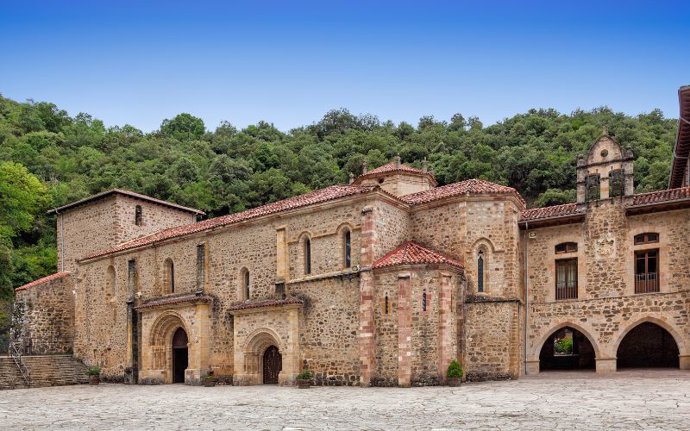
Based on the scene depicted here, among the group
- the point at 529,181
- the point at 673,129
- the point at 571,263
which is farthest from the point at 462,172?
the point at 571,263

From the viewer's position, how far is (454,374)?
21.6m

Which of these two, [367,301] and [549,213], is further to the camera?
[549,213]

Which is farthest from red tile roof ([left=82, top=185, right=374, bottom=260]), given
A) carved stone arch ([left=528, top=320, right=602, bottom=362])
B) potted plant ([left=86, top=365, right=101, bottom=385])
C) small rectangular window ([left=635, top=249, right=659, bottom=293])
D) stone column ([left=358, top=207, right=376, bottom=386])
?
small rectangular window ([left=635, top=249, right=659, bottom=293])

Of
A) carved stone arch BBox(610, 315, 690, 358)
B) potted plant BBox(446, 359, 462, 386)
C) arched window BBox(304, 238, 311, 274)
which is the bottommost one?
potted plant BBox(446, 359, 462, 386)

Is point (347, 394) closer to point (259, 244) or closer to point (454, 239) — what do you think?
point (454, 239)

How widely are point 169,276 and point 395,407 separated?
18.6m

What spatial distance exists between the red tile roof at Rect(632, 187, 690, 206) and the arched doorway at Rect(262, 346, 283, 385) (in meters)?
15.3

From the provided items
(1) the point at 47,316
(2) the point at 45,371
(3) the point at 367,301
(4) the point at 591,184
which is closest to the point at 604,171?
(4) the point at 591,184

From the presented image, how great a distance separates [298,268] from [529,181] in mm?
37466

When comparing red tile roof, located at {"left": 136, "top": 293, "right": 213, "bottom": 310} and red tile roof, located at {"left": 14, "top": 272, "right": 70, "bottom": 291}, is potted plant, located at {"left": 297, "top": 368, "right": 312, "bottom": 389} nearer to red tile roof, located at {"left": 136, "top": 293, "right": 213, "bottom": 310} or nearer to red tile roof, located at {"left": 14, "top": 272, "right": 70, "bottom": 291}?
red tile roof, located at {"left": 136, "top": 293, "right": 213, "bottom": 310}

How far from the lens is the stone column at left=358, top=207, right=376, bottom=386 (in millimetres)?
22547

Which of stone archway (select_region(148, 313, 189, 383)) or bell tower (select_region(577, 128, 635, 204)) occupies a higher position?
bell tower (select_region(577, 128, 635, 204))

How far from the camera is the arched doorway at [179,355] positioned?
30344 millimetres

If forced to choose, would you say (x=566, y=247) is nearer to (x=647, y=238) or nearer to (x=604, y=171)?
(x=647, y=238)
